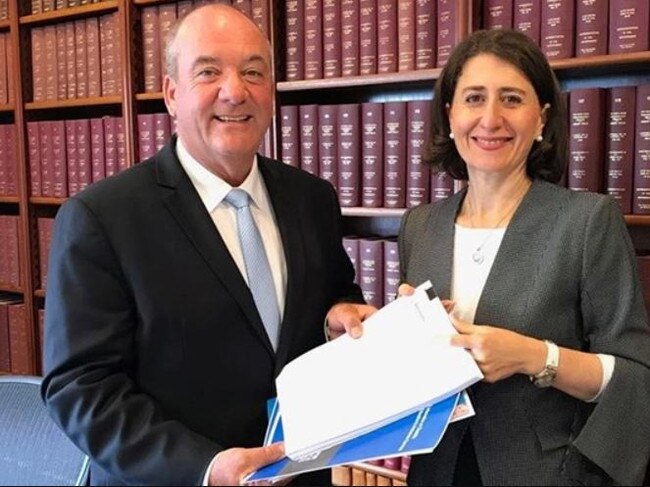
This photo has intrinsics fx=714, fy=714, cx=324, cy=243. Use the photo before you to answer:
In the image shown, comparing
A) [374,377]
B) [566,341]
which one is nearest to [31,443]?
[374,377]

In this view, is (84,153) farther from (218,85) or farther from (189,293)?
(189,293)

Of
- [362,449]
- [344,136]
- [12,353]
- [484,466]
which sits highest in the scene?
[344,136]

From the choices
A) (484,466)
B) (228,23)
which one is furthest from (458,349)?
(228,23)

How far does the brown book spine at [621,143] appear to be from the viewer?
1718 mm

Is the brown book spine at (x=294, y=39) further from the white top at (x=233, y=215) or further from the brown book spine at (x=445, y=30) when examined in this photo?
the white top at (x=233, y=215)

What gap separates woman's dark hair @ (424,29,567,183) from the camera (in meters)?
1.34

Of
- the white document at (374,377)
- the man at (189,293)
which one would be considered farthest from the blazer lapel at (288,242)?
the white document at (374,377)

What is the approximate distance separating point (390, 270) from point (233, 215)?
852 millimetres

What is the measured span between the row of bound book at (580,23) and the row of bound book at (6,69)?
1979mm

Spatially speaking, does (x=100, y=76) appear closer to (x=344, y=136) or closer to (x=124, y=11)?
(x=124, y=11)

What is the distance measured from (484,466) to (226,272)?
57cm

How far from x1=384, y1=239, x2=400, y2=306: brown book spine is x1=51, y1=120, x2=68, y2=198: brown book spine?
139 centimetres

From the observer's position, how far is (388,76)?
6.61 feet

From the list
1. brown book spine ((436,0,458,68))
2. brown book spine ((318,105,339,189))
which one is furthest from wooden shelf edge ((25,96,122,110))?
brown book spine ((436,0,458,68))
